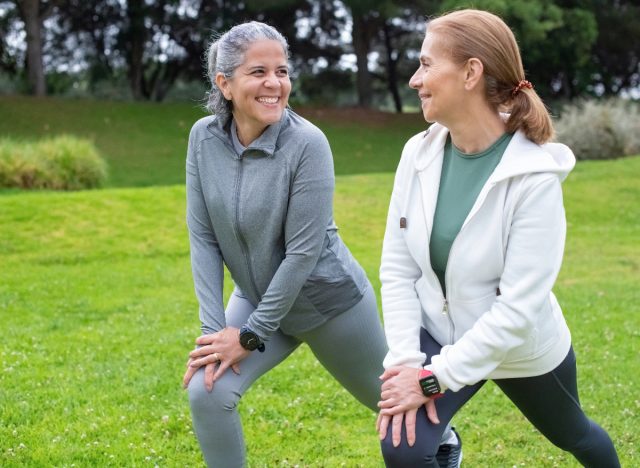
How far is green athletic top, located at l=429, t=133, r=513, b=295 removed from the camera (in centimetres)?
300

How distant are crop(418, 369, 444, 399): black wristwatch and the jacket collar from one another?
1117mm

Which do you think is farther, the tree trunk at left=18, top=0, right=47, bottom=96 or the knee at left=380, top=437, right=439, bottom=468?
the tree trunk at left=18, top=0, right=47, bottom=96

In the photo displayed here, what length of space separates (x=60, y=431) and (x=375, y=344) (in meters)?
2.29

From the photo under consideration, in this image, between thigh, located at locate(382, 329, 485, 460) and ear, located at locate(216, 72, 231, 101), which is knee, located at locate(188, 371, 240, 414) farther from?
ear, located at locate(216, 72, 231, 101)

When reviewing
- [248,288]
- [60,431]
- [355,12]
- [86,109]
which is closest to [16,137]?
[86,109]

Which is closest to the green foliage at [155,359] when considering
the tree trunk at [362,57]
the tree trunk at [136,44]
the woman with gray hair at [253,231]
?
the woman with gray hair at [253,231]

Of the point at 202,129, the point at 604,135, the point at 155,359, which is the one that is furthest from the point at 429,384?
the point at 604,135

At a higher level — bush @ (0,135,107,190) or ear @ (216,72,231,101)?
ear @ (216,72,231,101)

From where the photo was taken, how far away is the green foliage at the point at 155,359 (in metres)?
4.90

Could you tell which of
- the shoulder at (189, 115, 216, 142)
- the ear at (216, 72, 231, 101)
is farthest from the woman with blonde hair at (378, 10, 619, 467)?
the shoulder at (189, 115, 216, 142)

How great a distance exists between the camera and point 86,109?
96.1 feet

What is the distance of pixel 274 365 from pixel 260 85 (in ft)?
3.97

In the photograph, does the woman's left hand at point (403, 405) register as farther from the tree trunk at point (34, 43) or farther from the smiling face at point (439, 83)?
the tree trunk at point (34, 43)

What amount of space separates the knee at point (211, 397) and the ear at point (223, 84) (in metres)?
1.17
